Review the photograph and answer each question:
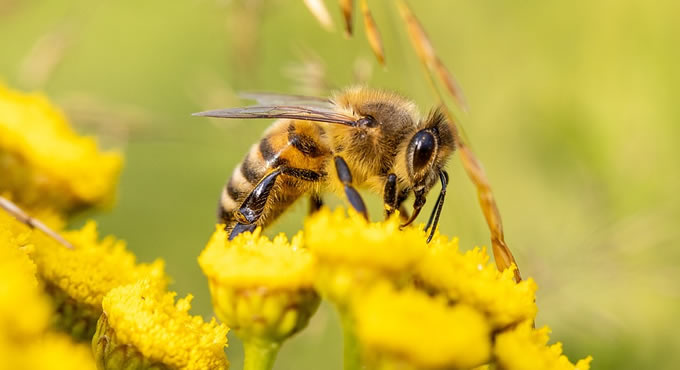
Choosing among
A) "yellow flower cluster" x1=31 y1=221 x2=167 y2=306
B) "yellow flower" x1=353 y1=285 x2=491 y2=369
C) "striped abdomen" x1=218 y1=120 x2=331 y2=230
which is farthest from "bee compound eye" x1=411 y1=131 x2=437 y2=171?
A: "yellow flower" x1=353 y1=285 x2=491 y2=369

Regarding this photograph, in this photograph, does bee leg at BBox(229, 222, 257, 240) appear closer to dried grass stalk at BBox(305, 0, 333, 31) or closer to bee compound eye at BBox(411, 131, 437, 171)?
bee compound eye at BBox(411, 131, 437, 171)

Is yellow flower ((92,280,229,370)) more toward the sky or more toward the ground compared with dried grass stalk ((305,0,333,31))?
more toward the ground

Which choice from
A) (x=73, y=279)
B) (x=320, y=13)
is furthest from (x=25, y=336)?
(x=320, y=13)

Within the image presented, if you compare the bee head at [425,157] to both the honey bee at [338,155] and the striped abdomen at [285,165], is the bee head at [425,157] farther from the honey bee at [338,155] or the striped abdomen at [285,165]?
the striped abdomen at [285,165]

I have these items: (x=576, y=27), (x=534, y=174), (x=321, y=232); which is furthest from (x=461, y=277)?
(x=576, y=27)

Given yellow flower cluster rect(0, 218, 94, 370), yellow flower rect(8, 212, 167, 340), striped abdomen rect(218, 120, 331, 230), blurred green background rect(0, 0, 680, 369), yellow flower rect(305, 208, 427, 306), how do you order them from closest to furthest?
yellow flower cluster rect(0, 218, 94, 370)
yellow flower rect(305, 208, 427, 306)
yellow flower rect(8, 212, 167, 340)
striped abdomen rect(218, 120, 331, 230)
blurred green background rect(0, 0, 680, 369)

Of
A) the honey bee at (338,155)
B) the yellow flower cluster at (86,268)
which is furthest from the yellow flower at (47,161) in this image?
the yellow flower cluster at (86,268)

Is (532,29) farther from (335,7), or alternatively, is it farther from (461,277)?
(461,277)
